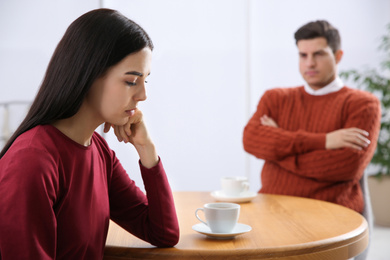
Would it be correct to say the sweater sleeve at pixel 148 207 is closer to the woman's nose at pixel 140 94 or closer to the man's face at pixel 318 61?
the woman's nose at pixel 140 94

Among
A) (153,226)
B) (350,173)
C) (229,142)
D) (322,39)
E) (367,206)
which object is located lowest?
(229,142)

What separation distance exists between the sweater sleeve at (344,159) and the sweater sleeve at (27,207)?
156 cm

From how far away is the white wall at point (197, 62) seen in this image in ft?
14.3

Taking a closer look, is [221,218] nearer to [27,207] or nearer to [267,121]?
[27,207]

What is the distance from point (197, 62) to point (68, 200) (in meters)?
3.58

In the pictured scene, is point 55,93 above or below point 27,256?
above

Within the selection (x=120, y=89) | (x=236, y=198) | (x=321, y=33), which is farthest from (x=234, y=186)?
(x=321, y=33)

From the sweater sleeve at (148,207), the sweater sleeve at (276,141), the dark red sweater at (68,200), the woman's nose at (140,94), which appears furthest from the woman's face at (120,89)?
the sweater sleeve at (276,141)

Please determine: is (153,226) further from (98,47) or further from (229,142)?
(229,142)

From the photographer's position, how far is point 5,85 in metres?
4.35

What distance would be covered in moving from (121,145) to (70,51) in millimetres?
3425

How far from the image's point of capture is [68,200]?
106cm

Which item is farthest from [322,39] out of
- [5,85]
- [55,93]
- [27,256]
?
[5,85]

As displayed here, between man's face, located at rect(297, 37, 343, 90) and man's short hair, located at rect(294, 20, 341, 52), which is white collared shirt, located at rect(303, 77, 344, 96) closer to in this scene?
man's face, located at rect(297, 37, 343, 90)
